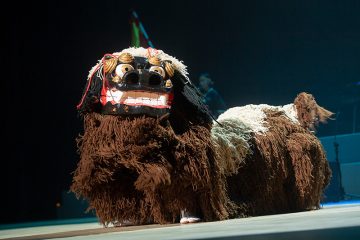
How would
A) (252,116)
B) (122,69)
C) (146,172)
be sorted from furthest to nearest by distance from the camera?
(252,116), (122,69), (146,172)

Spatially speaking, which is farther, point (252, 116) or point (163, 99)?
point (252, 116)

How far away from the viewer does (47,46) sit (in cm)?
506

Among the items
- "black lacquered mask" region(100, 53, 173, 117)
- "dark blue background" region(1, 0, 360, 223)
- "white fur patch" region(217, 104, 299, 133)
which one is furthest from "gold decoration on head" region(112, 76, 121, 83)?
"dark blue background" region(1, 0, 360, 223)

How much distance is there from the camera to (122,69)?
2609 millimetres

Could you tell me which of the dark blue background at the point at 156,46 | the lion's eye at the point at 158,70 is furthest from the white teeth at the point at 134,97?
the dark blue background at the point at 156,46

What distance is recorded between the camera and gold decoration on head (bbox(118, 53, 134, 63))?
2.62 meters

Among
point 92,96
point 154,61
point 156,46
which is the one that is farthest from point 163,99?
point 156,46

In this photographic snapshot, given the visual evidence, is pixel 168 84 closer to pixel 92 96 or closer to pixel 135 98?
pixel 135 98

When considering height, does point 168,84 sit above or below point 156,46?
below

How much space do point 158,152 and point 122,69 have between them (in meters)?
0.37

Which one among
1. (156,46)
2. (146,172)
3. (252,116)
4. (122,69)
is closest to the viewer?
(146,172)

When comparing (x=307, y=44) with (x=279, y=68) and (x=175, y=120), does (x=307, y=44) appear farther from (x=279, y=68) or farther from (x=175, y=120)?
(x=175, y=120)

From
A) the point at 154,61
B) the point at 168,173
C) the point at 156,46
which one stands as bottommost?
the point at 168,173

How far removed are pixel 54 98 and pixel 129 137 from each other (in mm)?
2712
